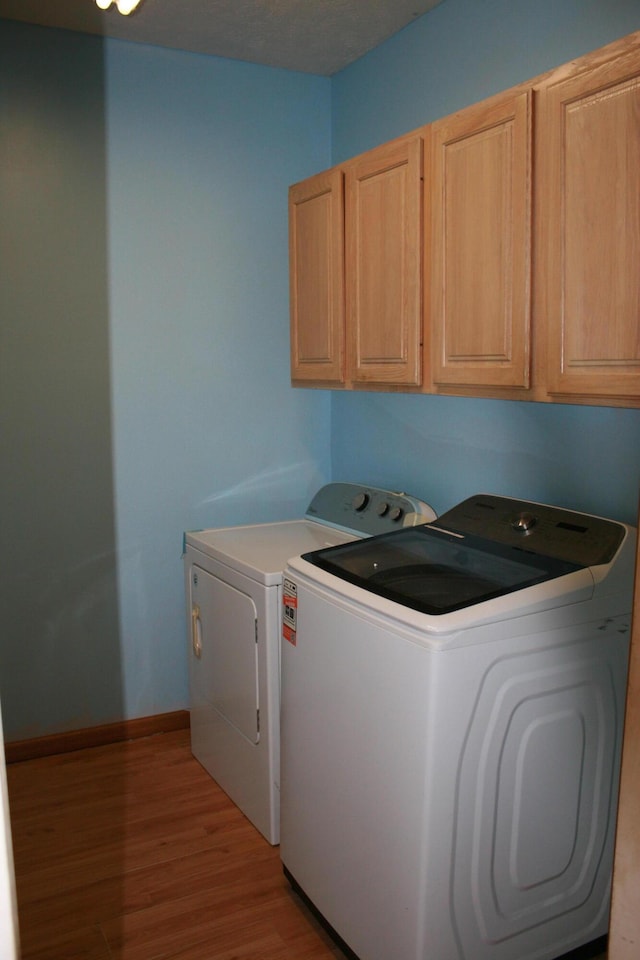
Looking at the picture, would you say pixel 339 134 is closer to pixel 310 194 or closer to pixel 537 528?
pixel 310 194

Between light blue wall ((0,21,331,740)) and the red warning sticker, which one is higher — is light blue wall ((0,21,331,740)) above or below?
above

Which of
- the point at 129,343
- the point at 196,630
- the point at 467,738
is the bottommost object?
the point at 196,630

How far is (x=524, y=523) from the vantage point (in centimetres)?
219

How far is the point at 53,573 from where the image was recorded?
10.1 ft

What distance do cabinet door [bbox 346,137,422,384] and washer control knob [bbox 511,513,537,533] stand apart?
1.63ft

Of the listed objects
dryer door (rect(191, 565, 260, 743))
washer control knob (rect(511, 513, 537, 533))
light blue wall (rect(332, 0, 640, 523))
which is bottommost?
dryer door (rect(191, 565, 260, 743))

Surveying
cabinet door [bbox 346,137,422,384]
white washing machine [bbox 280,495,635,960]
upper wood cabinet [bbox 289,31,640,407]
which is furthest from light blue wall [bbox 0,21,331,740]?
white washing machine [bbox 280,495,635,960]

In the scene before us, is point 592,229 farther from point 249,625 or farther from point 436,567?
point 249,625

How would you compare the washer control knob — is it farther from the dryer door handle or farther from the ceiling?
the ceiling

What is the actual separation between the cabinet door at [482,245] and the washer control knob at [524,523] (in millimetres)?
377

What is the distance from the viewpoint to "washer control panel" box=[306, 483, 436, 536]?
2.74 metres

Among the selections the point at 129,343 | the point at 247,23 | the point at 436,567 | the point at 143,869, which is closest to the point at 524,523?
the point at 436,567

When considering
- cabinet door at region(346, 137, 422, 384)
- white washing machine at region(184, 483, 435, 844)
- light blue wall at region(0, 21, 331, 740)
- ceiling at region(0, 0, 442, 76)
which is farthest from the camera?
light blue wall at region(0, 21, 331, 740)

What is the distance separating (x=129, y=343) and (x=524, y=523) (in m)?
1.70
